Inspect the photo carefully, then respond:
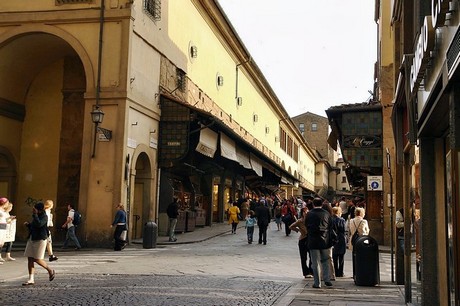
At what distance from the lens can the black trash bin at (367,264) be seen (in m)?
9.98

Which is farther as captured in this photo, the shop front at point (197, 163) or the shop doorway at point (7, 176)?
the shop front at point (197, 163)

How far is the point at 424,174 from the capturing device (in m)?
6.74

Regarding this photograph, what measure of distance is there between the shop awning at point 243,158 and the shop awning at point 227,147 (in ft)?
3.27

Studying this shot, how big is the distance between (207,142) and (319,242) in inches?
494

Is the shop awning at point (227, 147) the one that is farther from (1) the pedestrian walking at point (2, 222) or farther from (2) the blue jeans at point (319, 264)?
(2) the blue jeans at point (319, 264)

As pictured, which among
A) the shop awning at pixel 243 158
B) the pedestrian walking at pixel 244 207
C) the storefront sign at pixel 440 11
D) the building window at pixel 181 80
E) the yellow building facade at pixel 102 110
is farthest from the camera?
the pedestrian walking at pixel 244 207

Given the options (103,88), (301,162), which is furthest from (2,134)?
(301,162)

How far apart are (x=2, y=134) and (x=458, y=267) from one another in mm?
17526

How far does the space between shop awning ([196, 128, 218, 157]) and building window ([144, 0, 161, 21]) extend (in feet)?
15.9

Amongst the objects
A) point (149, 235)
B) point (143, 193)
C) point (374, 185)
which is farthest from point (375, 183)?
point (143, 193)

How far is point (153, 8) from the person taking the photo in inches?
806

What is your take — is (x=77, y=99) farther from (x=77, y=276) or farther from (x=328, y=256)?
(x=328, y=256)

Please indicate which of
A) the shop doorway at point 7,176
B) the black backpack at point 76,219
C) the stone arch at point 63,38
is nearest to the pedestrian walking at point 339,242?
the black backpack at point 76,219

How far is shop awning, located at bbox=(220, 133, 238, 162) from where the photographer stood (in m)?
24.1
